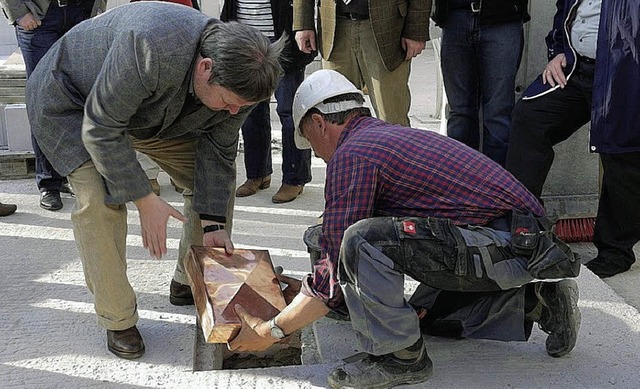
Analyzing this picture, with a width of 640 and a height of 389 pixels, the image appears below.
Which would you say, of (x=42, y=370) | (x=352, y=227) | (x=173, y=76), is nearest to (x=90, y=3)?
(x=173, y=76)

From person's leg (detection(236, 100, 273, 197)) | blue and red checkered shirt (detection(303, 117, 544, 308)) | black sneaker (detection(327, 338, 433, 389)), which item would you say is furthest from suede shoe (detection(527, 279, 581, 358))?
person's leg (detection(236, 100, 273, 197))

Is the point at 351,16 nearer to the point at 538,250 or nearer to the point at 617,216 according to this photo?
the point at 617,216

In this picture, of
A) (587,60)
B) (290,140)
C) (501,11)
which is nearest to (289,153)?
(290,140)

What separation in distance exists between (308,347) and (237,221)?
155cm

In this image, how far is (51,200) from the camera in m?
4.70

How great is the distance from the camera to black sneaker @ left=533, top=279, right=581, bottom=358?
2717mm

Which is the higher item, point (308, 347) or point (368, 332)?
point (368, 332)

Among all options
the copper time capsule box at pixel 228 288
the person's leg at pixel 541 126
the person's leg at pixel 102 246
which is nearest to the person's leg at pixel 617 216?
the person's leg at pixel 541 126

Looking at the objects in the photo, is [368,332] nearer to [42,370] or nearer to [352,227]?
[352,227]

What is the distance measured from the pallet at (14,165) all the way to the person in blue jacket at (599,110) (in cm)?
345

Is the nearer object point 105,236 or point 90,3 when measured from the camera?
point 105,236

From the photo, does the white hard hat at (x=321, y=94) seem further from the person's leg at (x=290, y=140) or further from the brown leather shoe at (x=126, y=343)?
the person's leg at (x=290, y=140)

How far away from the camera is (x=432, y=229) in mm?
2518

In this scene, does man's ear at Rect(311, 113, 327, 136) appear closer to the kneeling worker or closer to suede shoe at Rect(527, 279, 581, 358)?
the kneeling worker
